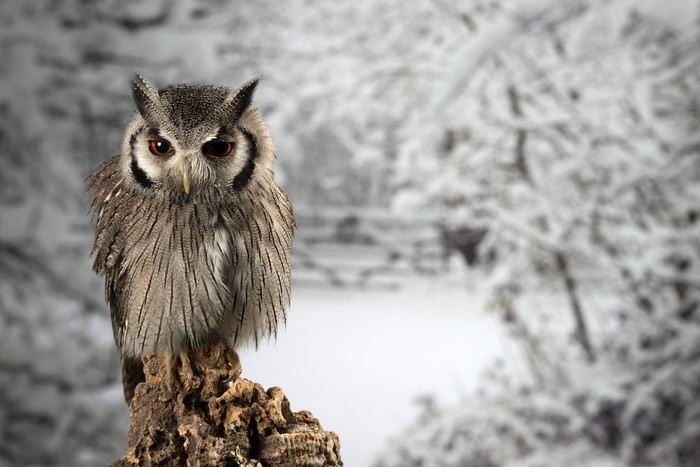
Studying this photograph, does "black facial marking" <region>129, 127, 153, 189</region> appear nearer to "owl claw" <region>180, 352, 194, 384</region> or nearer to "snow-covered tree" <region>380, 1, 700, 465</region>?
"owl claw" <region>180, 352, 194, 384</region>

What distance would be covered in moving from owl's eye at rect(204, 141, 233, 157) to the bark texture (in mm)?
383

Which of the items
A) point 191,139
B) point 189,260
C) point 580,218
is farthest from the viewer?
point 580,218

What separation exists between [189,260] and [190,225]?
6 centimetres

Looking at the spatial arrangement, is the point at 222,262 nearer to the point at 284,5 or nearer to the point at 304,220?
the point at 304,220

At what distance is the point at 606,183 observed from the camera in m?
2.48

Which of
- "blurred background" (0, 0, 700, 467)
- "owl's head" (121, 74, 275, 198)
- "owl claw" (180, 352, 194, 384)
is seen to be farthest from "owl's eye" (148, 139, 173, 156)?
"blurred background" (0, 0, 700, 467)

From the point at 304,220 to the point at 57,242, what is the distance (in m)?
0.98

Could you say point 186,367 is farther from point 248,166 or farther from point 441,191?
point 441,191

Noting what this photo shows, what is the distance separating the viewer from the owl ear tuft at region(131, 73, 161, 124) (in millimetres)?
1005

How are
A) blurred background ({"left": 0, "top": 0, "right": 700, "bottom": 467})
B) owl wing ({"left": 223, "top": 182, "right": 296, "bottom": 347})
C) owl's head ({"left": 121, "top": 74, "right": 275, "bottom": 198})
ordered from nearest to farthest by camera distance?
owl's head ({"left": 121, "top": 74, "right": 275, "bottom": 198}), owl wing ({"left": 223, "top": 182, "right": 296, "bottom": 347}), blurred background ({"left": 0, "top": 0, "right": 700, "bottom": 467})

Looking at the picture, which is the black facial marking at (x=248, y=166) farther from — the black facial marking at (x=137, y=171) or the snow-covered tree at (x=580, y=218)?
the snow-covered tree at (x=580, y=218)

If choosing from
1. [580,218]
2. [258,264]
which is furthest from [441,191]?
[258,264]

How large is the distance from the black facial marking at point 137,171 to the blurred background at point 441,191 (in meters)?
1.37

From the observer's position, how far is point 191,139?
3.21ft
